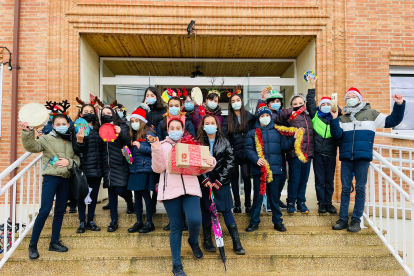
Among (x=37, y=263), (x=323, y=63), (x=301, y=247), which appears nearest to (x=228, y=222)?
(x=301, y=247)

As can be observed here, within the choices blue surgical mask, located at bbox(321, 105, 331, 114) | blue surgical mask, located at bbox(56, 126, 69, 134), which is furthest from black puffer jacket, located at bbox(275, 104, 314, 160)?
blue surgical mask, located at bbox(56, 126, 69, 134)

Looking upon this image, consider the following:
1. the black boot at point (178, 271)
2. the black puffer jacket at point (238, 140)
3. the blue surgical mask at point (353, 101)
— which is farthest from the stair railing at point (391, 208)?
the black boot at point (178, 271)

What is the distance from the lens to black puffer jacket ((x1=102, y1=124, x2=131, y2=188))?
4719mm

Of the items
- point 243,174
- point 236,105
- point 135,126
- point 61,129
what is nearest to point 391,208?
point 243,174

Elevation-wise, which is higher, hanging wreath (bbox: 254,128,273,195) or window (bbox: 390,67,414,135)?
window (bbox: 390,67,414,135)

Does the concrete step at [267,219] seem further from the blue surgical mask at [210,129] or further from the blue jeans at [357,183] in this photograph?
the blue surgical mask at [210,129]

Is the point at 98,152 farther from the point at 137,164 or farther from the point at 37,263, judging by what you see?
the point at 37,263

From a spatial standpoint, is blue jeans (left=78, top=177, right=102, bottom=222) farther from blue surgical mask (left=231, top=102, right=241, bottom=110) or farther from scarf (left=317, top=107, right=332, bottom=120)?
scarf (left=317, top=107, right=332, bottom=120)

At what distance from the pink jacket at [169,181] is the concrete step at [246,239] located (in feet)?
3.55

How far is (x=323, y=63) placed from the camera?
7.14 m

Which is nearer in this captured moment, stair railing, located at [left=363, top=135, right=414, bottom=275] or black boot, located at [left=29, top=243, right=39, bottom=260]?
stair railing, located at [left=363, top=135, right=414, bottom=275]

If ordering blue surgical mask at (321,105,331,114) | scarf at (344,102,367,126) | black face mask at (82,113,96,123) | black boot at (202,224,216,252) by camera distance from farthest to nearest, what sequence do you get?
blue surgical mask at (321,105,331,114), black face mask at (82,113,96,123), scarf at (344,102,367,126), black boot at (202,224,216,252)

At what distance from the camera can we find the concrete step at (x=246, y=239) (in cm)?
464

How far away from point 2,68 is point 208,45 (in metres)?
4.44
